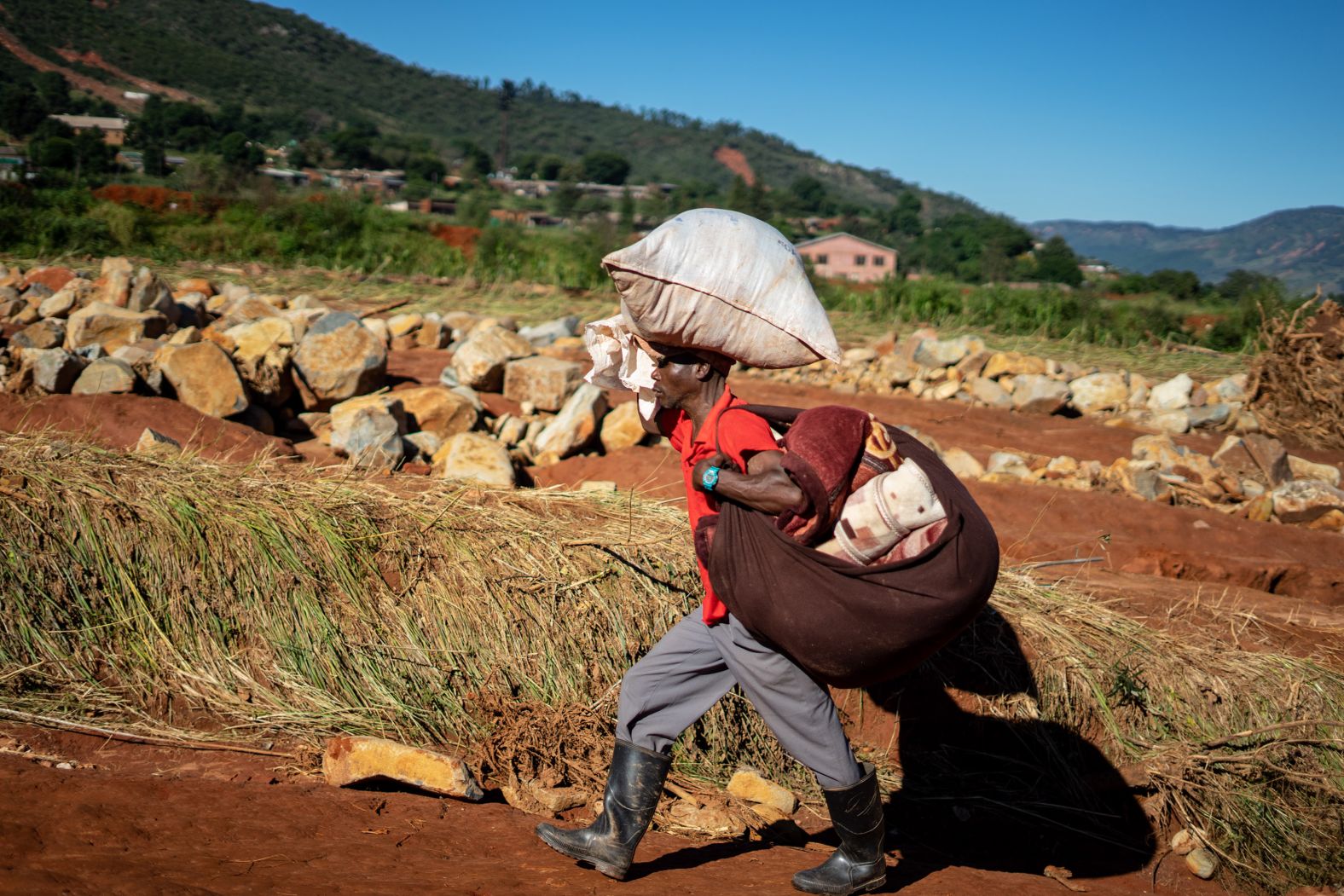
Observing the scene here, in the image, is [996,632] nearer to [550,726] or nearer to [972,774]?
[972,774]

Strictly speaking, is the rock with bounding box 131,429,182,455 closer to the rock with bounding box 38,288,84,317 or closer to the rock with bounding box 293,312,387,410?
the rock with bounding box 293,312,387,410

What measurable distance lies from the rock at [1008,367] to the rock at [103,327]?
803cm

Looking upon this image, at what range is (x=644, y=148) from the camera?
100 metres

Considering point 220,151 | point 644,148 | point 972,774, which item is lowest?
point 972,774

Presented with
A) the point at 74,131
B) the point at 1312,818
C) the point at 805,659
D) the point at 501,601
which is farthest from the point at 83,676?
the point at 74,131

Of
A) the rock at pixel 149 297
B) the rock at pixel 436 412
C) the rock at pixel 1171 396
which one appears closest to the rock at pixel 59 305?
the rock at pixel 149 297

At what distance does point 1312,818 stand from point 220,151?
33.0 m

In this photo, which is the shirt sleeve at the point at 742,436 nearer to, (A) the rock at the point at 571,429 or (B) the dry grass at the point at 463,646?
(B) the dry grass at the point at 463,646

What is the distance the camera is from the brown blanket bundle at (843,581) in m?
2.27

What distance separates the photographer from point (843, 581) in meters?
2.28

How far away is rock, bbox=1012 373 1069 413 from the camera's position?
9977 mm

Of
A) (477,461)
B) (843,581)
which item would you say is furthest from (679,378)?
(477,461)

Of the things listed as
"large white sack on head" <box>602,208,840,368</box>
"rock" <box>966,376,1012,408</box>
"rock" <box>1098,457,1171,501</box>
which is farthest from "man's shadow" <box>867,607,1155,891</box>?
"rock" <box>966,376,1012,408</box>

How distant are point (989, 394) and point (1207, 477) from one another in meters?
3.08
